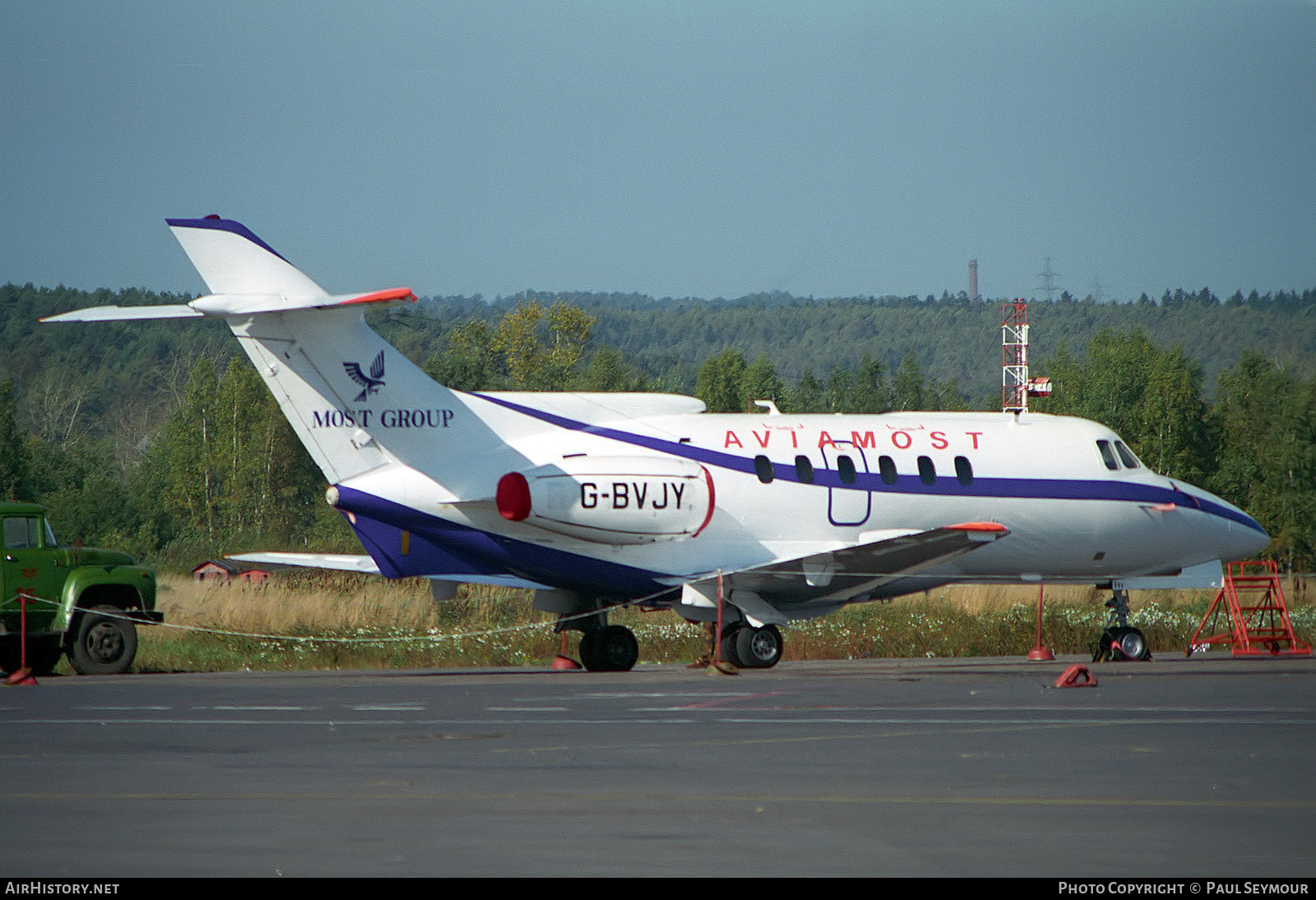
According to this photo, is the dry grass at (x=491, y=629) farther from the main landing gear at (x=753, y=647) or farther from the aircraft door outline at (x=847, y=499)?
the aircraft door outline at (x=847, y=499)

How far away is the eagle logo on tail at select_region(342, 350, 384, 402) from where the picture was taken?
72.4 ft

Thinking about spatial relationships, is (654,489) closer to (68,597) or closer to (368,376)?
(368,376)

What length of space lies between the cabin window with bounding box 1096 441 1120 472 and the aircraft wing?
124 inches

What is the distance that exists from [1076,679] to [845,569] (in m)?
4.80

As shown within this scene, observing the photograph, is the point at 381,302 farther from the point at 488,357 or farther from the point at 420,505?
the point at 488,357

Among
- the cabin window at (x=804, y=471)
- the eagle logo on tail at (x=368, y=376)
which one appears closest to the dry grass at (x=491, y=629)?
the cabin window at (x=804, y=471)

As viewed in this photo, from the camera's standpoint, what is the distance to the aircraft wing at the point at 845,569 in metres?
22.6

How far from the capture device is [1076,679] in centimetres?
1917

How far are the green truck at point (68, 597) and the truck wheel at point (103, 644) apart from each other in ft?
0.04

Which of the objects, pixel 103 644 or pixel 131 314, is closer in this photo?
pixel 131 314

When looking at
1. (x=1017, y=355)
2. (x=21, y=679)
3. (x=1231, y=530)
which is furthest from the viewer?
(x=1017, y=355)

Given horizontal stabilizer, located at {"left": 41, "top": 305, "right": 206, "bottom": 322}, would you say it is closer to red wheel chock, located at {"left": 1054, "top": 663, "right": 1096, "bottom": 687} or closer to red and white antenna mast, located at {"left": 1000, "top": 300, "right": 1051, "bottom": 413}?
red wheel chock, located at {"left": 1054, "top": 663, "right": 1096, "bottom": 687}

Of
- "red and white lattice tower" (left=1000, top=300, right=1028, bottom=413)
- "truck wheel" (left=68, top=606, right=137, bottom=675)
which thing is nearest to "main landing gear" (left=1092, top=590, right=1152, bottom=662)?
"truck wheel" (left=68, top=606, right=137, bottom=675)

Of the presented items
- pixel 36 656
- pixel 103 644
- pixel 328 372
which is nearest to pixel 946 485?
pixel 328 372
